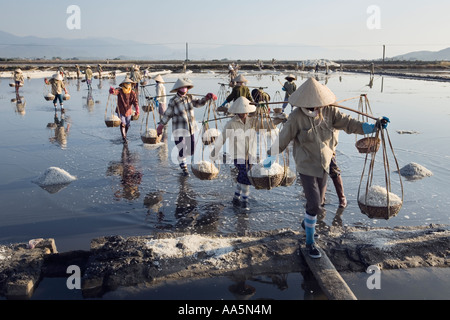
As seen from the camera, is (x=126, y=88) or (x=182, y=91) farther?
(x=126, y=88)

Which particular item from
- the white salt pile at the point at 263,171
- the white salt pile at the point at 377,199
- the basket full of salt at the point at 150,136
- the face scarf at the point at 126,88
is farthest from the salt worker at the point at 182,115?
the white salt pile at the point at 377,199

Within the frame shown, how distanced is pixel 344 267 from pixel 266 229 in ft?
3.86

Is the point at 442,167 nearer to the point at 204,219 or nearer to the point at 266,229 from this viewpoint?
the point at 266,229

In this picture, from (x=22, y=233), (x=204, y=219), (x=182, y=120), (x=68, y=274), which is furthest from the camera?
(x=182, y=120)

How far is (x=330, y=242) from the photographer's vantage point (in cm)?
386

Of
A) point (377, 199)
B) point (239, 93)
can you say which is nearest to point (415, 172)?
point (377, 199)

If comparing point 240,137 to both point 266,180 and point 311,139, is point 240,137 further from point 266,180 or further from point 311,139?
point 311,139

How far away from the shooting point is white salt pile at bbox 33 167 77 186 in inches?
241

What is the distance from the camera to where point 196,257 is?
11.9ft

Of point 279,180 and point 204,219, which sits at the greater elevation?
point 279,180

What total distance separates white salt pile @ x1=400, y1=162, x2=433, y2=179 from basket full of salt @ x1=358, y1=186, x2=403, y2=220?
2.92 metres

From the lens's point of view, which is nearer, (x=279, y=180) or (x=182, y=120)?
(x=279, y=180)

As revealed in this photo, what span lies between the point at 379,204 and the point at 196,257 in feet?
5.71
